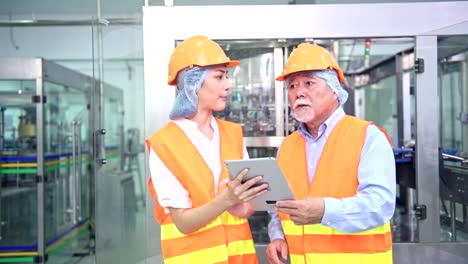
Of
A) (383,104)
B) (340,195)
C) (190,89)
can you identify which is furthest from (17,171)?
(383,104)

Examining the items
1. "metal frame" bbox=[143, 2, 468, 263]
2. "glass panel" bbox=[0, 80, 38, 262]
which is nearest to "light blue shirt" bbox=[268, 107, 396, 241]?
"metal frame" bbox=[143, 2, 468, 263]

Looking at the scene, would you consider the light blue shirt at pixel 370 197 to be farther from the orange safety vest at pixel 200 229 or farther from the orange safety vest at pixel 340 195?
the orange safety vest at pixel 200 229

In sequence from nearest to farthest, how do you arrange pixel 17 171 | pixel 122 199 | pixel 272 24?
pixel 272 24
pixel 122 199
pixel 17 171

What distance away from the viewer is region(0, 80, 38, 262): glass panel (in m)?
4.73

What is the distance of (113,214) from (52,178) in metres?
2.52

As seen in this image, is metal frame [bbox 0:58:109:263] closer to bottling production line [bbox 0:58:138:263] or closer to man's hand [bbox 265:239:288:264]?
bottling production line [bbox 0:58:138:263]

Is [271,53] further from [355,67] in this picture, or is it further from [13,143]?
[355,67]

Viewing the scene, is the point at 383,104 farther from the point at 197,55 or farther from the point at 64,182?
the point at 197,55

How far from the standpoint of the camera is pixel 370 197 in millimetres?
1447

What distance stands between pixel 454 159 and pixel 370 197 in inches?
70.4

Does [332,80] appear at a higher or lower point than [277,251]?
higher

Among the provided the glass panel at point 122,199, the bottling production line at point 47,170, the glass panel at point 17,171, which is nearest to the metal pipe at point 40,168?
the bottling production line at point 47,170

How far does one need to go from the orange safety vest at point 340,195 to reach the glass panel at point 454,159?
60.2 inches

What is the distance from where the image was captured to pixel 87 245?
5.82 meters
